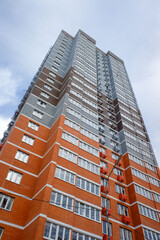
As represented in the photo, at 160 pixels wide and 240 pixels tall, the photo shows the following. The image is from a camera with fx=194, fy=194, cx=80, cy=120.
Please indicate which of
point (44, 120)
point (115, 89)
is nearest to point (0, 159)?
point (44, 120)

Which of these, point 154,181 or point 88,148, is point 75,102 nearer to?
point 88,148

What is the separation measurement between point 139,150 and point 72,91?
65.1 ft

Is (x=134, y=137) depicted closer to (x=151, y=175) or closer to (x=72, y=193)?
(x=151, y=175)

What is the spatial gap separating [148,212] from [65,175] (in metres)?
15.7

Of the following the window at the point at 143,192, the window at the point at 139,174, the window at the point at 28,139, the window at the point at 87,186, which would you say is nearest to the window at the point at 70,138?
the window at the point at 28,139

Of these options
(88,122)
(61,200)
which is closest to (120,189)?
(88,122)

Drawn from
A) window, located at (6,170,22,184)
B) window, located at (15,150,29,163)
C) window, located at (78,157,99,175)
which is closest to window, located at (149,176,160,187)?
window, located at (78,157,99,175)

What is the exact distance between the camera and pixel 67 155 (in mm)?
28656

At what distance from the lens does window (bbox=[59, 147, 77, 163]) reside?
2825 cm

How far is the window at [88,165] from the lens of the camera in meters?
29.7

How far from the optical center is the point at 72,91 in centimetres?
4153

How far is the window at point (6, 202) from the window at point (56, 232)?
5.80 meters

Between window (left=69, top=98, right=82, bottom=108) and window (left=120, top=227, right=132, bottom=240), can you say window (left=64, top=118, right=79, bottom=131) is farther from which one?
window (left=120, top=227, right=132, bottom=240)

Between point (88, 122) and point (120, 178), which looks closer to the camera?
point (120, 178)
